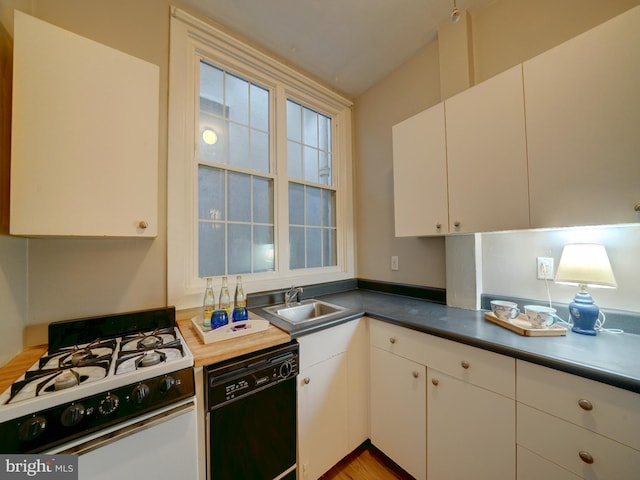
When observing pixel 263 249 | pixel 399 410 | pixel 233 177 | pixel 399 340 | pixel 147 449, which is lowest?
pixel 399 410

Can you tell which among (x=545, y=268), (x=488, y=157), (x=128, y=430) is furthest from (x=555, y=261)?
(x=128, y=430)

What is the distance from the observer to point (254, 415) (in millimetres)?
1036

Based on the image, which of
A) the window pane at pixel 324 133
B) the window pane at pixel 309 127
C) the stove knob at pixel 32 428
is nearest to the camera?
the stove knob at pixel 32 428

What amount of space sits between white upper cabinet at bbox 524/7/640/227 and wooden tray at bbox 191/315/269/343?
4.75 feet

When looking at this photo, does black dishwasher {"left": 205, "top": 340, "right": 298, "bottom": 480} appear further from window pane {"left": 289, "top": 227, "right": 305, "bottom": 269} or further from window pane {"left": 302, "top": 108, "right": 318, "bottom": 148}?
window pane {"left": 302, "top": 108, "right": 318, "bottom": 148}

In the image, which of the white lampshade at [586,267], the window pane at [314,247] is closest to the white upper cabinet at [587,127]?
the white lampshade at [586,267]

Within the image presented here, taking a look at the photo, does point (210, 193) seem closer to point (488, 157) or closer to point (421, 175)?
point (421, 175)

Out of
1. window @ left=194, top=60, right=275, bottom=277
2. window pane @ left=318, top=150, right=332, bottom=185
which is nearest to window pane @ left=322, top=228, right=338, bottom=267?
window pane @ left=318, top=150, right=332, bottom=185

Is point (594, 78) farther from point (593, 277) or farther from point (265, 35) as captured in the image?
point (265, 35)

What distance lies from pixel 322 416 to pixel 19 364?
1358 millimetres

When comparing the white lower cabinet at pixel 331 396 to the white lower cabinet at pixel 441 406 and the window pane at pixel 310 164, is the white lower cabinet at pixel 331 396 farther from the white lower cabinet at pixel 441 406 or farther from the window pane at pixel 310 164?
the window pane at pixel 310 164

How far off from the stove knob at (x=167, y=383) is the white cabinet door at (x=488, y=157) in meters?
1.53

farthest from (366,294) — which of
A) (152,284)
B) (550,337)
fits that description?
(152,284)

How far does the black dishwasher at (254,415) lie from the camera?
949mm
